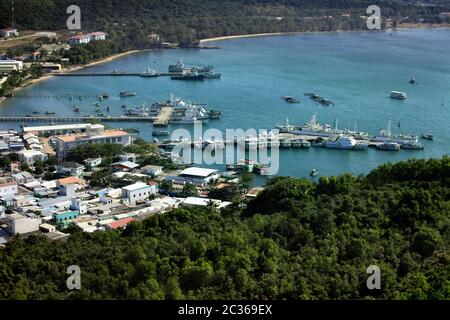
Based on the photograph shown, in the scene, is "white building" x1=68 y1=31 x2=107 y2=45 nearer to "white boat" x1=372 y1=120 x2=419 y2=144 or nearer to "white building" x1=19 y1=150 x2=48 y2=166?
"white building" x1=19 y1=150 x2=48 y2=166

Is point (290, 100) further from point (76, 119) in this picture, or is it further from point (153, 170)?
point (153, 170)

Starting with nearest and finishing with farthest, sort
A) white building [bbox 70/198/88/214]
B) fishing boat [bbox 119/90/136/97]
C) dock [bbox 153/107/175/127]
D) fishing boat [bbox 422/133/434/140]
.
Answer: white building [bbox 70/198/88/214], fishing boat [bbox 422/133/434/140], dock [bbox 153/107/175/127], fishing boat [bbox 119/90/136/97]

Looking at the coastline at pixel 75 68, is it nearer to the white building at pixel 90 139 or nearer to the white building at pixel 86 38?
the white building at pixel 86 38

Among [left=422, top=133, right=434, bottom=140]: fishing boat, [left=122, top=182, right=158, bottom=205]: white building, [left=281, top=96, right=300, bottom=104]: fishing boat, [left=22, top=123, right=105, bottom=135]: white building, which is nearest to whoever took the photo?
[left=122, top=182, right=158, bottom=205]: white building

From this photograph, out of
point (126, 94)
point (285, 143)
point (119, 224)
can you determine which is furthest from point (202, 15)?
point (119, 224)

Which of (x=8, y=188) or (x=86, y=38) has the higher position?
(x=86, y=38)

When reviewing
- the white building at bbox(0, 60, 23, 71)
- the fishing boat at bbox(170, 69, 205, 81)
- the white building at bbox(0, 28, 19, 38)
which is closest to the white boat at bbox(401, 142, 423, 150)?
the fishing boat at bbox(170, 69, 205, 81)
